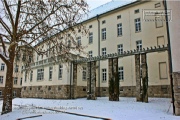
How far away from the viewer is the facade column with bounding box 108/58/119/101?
628 inches

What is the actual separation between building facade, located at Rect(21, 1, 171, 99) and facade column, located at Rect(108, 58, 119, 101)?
209 cm

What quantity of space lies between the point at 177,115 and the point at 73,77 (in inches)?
539

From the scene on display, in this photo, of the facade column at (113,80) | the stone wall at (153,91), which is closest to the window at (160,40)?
the stone wall at (153,91)

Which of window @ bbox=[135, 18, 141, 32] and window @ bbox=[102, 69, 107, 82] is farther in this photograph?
window @ bbox=[102, 69, 107, 82]

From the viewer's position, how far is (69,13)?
11320 mm

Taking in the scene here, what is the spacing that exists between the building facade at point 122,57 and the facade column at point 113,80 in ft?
6.86

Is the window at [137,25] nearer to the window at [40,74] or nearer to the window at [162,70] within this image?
the window at [162,70]

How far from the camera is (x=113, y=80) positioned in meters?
16.3

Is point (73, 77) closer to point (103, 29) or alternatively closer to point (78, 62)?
point (78, 62)

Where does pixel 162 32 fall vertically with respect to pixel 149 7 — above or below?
below

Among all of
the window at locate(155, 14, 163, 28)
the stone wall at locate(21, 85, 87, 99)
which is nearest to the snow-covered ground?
the stone wall at locate(21, 85, 87, 99)

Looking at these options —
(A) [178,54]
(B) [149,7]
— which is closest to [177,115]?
(A) [178,54]

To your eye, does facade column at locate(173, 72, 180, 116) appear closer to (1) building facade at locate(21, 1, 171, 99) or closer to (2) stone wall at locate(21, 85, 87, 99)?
(1) building facade at locate(21, 1, 171, 99)

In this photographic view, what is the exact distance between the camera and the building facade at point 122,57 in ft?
60.5
